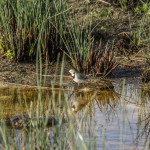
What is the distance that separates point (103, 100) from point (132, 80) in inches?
45.3

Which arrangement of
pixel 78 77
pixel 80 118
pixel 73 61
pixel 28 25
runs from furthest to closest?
pixel 28 25 → pixel 73 61 → pixel 78 77 → pixel 80 118

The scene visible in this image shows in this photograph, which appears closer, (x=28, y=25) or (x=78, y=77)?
(x=78, y=77)

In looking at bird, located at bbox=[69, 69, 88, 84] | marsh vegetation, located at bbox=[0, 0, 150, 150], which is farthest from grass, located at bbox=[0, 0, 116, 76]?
bird, located at bbox=[69, 69, 88, 84]

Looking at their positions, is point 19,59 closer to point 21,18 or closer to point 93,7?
point 21,18

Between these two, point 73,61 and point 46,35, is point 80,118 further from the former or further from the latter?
point 46,35

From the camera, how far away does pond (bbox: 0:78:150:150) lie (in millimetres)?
5180

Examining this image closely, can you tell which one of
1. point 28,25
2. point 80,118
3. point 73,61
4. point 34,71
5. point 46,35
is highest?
point 28,25

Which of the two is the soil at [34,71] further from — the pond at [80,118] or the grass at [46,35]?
the pond at [80,118]

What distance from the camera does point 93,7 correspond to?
1119cm

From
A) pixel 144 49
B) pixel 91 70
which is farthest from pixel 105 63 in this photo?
pixel 144 49

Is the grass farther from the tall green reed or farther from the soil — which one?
the soil

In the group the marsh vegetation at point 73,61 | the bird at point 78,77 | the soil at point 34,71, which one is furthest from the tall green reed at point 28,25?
the bird at point 78,77

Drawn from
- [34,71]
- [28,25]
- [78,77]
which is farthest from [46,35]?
[78,77]

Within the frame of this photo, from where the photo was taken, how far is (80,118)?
22.0 feet
